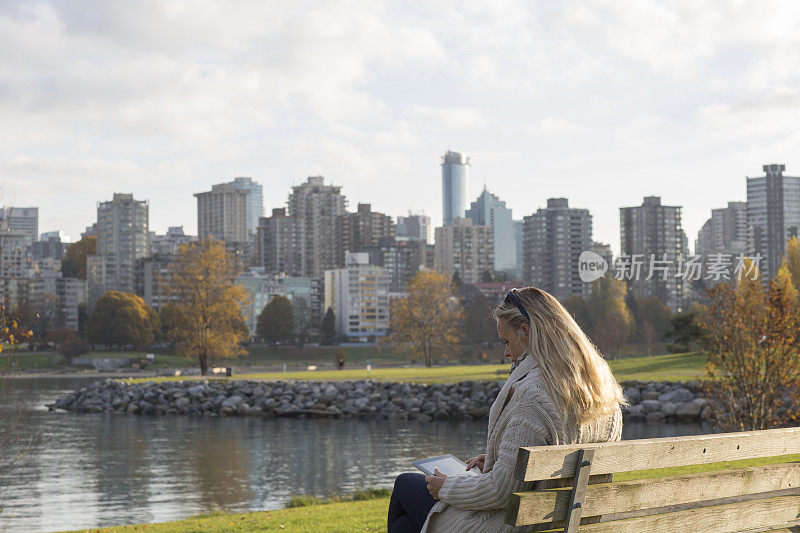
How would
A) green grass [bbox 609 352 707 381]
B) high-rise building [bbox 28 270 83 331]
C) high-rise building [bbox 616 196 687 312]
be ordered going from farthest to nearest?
high-rise building [bbox 616 196 687 312]
high-rise building [bbox 28 270 83 331]
green grass [bbox 609 352 707 381]

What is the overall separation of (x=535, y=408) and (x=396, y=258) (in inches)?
7455

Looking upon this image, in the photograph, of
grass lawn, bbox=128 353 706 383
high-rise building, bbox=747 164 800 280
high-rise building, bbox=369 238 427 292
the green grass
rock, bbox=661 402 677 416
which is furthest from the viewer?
high-rise building, bbox=369 238 427 292

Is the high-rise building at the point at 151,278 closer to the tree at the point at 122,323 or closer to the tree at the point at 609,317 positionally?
the tree at the point at 122,323

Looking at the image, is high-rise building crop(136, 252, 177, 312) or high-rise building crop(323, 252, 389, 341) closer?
high-rise building crop(136, 252, 177, 312)

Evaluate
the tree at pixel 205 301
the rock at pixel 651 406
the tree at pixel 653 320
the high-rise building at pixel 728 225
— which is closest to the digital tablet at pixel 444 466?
the rock at pixel 651 406

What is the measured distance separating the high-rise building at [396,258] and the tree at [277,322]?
8460 centimetres

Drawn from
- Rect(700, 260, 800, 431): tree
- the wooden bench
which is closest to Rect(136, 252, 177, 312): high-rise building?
Rect(700, 260, 800, 431): tree

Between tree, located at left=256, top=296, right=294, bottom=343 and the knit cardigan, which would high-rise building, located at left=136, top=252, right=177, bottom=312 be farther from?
the knit cardigan

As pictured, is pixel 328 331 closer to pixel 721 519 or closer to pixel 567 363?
pixel 721 519

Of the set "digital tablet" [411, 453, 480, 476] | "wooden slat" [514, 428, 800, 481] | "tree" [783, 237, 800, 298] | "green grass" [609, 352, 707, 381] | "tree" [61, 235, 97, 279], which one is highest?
"tree" [61, 235, 97, 279]

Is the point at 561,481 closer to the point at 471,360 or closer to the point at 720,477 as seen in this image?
the point at 720,477

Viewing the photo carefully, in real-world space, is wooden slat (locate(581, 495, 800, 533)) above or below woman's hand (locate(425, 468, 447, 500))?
below

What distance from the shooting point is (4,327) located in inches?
384

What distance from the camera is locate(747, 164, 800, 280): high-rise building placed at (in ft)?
494
